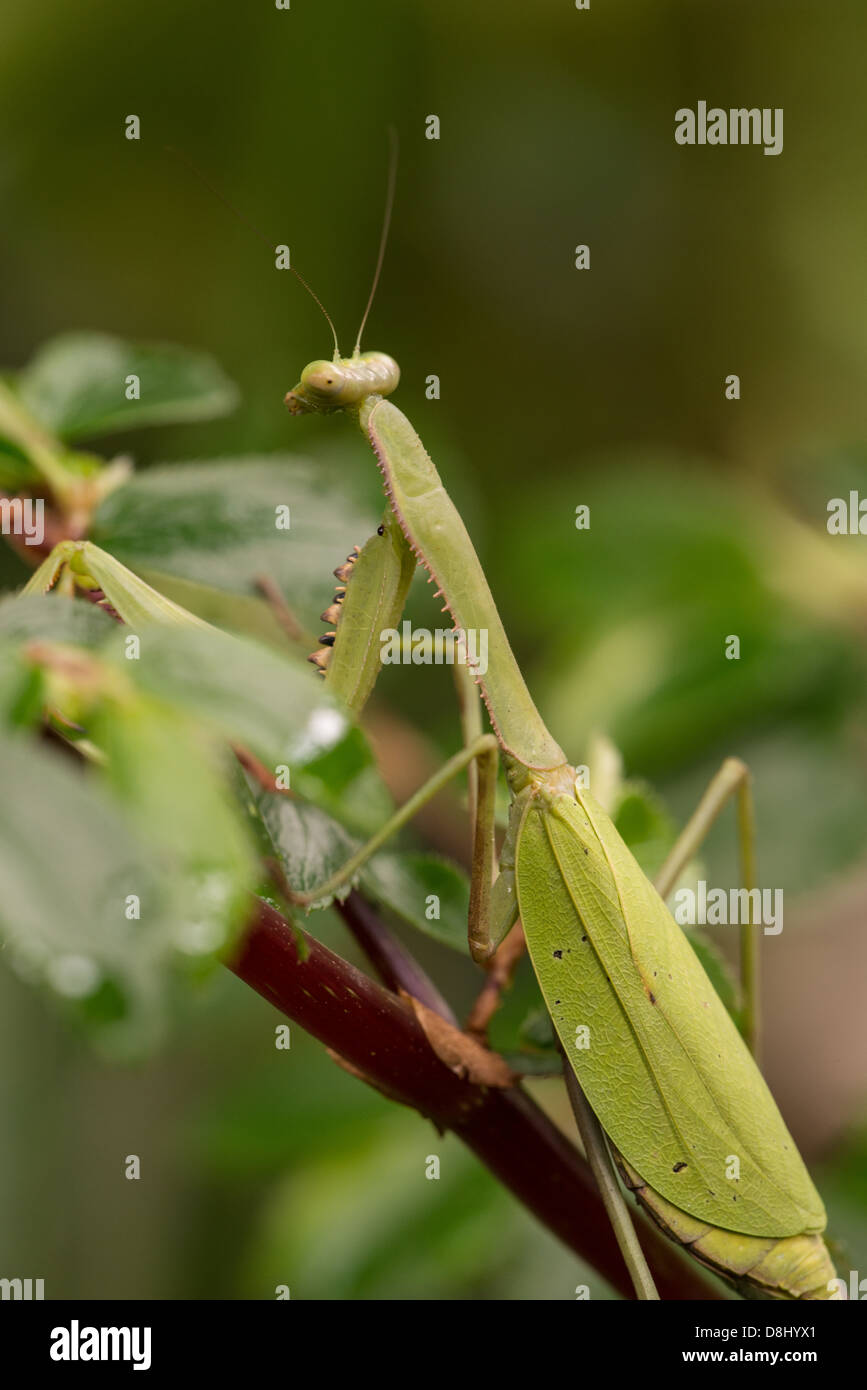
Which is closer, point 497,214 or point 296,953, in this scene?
point 296,953

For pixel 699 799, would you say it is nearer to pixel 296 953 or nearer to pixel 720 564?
pixel 720 564

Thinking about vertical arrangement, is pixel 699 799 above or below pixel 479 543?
below

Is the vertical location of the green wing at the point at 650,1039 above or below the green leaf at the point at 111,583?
below

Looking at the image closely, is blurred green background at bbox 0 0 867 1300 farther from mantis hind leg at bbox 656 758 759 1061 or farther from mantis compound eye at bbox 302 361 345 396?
mantis compound eye at bbox 302 361 345 396

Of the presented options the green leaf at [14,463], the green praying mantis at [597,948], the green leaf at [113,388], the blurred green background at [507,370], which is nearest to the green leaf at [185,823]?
the green praying mantis at [597,948]

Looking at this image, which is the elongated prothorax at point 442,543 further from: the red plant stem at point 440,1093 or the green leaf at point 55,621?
the green leaf at point 55,621

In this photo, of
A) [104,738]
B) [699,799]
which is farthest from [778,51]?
[104,738]
